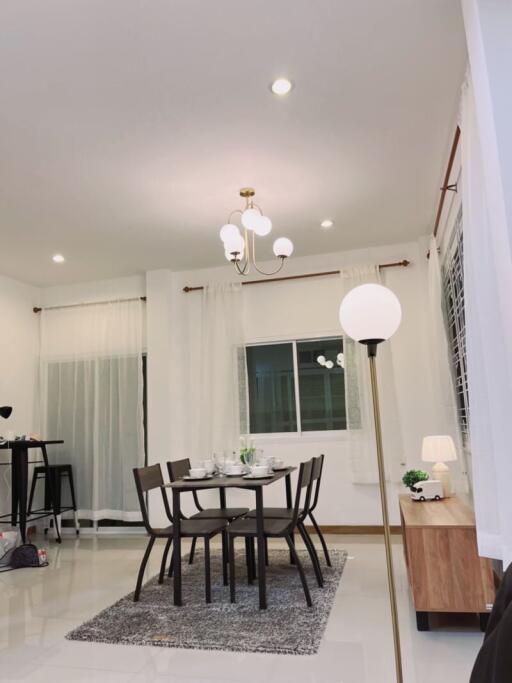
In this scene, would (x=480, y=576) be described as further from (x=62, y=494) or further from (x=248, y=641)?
(x=62, y=494)

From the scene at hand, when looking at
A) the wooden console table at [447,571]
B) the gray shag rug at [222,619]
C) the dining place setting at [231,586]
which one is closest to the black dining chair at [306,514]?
the dining place setting at [231,586]

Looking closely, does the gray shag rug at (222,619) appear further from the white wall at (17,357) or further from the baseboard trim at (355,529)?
the white wall at (17,357)

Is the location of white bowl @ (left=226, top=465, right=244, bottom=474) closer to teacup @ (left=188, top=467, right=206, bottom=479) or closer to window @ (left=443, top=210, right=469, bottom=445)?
teacup @ (left=188, top=467, right=206, bottom=479)

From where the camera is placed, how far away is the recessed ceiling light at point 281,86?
2.77 metres

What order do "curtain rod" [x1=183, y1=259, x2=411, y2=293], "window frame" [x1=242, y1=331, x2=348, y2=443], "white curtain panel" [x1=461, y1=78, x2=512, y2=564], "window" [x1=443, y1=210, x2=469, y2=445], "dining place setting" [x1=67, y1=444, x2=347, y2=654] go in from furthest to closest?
"window frame" [x1=242, y1=331, x2=348, y2=443] < "curtain rod" [x1=183, y1=259, x2=411, y2=293] < "window" [x1=443, y1=210, x2=469, y2=445] < "dining place setting" [x1=67, y1=444, x2=347, y2=654] < "white curtain panel" [x1=461, y1=78, x2=512, y2=564]

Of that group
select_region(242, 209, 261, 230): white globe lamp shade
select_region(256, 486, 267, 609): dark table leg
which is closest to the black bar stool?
select_region(256, 486, 267, 609): dark table leg

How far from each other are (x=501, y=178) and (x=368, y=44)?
48.8 inches

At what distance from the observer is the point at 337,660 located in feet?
7.90

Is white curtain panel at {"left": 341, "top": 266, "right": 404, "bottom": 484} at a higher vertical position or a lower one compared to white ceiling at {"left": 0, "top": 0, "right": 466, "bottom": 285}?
lower

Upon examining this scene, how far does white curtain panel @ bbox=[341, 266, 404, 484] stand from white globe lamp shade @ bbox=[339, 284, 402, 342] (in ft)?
10.3

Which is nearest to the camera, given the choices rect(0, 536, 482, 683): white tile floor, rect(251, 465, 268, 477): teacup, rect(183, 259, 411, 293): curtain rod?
rect(0, 536, 482, 683): white tile floor

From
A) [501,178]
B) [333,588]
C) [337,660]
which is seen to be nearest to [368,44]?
[501,178]

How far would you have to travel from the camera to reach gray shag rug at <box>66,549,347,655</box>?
263 cm

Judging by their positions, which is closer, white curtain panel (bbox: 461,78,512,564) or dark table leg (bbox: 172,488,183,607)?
white curtain panel (bbox: 461,78,512,564)
